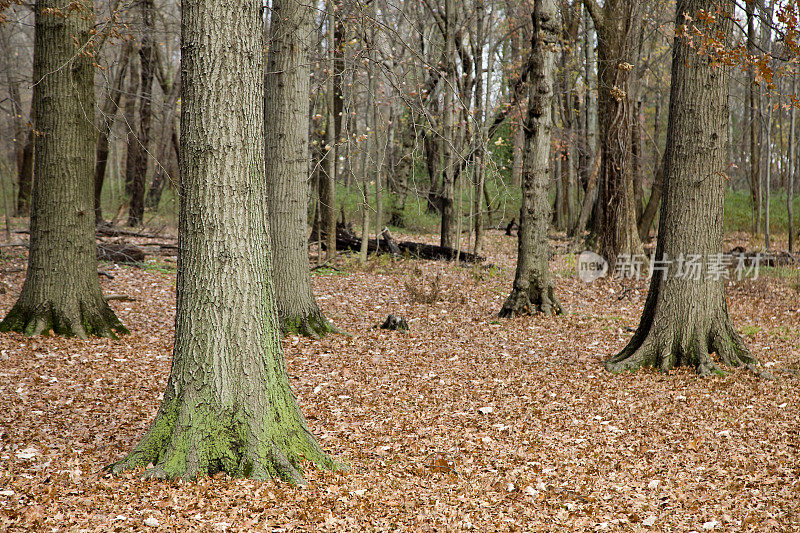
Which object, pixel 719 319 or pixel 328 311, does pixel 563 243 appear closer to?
pixel 328 311

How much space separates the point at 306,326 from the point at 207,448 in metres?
4.14

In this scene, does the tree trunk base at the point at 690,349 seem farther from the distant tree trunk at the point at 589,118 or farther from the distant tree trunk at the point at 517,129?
the distant tree trunk at the point at 589,118

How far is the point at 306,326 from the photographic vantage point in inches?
305

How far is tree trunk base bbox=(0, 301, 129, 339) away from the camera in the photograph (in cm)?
692

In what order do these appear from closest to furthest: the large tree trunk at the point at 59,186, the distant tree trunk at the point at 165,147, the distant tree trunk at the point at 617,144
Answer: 1. the large tree trunk at the point at 59,186
2. the distant tree trunk at the point at 617,144
3. the distant tree trunk at the point at 165,147

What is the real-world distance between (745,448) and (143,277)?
400 inches

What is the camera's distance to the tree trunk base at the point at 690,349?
6.34 m

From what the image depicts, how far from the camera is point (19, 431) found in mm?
4465

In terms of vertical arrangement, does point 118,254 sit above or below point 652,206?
below

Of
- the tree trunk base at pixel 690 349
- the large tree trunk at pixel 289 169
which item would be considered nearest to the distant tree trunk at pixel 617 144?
the tree trunk base at pixel 690 349

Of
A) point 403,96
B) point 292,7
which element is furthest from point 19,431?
point 292,7

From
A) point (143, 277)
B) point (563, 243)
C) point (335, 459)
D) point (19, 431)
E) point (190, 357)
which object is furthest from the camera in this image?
point (563, 243)

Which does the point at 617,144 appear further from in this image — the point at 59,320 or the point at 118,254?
the point at 118,254

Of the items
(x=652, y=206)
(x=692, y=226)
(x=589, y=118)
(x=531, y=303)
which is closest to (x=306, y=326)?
(x=531, y=303)
